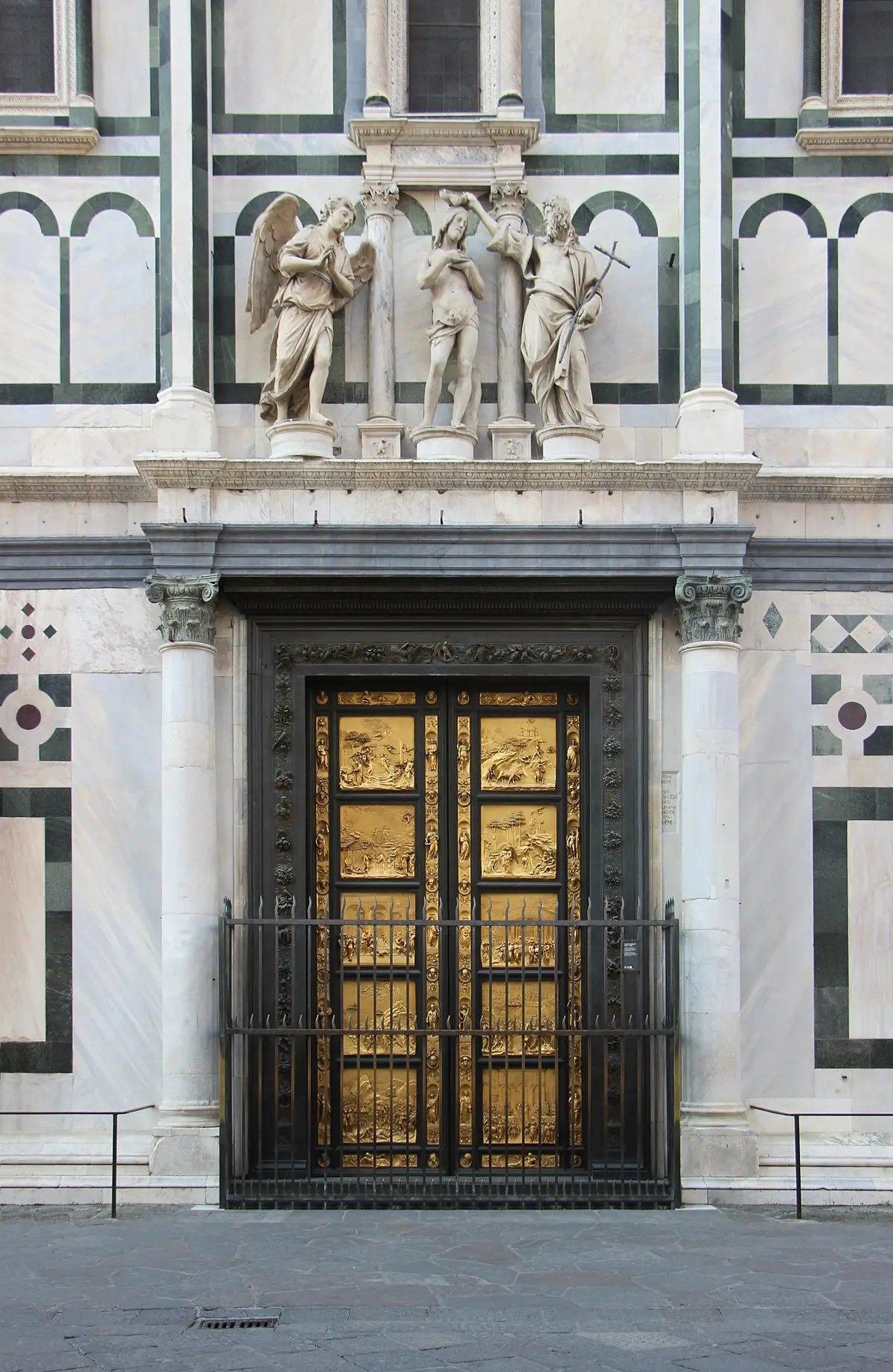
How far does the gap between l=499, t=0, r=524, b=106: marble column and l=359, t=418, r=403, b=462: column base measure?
2291mm

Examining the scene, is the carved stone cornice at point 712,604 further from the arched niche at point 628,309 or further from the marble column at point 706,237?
the arched niche at point 628,309

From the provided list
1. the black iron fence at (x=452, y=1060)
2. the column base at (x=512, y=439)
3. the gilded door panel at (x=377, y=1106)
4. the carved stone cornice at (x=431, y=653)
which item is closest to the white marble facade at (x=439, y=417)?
the column base at (x=512, y=439)

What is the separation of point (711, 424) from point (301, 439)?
2721 millimetres

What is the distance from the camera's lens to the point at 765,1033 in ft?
38.0

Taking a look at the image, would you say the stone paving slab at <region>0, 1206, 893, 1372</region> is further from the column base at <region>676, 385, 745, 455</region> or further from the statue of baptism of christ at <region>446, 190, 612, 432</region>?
the statue of baptism of christ at <region>446, 190, 612, 432</region>

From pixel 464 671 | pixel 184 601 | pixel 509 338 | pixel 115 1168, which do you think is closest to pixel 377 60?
pixel 509 338

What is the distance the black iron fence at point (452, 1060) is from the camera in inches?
431

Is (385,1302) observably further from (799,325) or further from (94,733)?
(799,325)

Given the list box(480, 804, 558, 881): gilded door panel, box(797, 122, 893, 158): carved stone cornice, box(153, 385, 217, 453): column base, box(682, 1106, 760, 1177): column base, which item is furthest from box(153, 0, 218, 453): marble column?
box(682, 1106, 760, 1177): column base

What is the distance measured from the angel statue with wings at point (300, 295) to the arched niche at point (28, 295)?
1406mm

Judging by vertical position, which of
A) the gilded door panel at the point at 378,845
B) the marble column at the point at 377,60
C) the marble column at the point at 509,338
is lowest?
the gilded door panel at the point at 378,845

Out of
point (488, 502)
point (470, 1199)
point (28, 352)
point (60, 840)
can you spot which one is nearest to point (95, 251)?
point (28, 352)

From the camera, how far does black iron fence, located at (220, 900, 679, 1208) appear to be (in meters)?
11.0

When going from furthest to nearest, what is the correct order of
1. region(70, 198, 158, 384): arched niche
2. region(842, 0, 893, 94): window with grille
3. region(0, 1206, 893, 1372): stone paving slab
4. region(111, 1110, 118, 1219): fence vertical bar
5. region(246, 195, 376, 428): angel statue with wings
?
region(842, 0, 893, 94): window with grille
region(70, 198, 158, 384): arched niche
region(246, 195, 376, 428): angel statue with wings
region(111, 1110, 118, 1219): fence vertical bar
region(0, 1206, 893, 1372): stone paving slab
